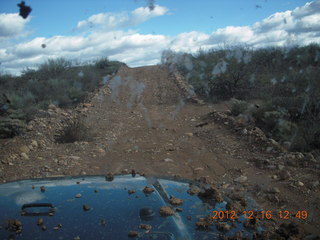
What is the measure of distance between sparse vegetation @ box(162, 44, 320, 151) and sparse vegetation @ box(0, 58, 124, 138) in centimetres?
574

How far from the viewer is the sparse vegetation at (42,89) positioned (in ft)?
32.3

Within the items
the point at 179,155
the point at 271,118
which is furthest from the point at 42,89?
the point at 271,118

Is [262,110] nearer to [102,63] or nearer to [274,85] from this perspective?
[274,85]

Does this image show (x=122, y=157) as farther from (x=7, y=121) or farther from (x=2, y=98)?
(x=2, y=98)

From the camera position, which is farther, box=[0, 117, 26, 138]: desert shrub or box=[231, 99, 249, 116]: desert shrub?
box=[231, 99, 249, 116]: desert shrub

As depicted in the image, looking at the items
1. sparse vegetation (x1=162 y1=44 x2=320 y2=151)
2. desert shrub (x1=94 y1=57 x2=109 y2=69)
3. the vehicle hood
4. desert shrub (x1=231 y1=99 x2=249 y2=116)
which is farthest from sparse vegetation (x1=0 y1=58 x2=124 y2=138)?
the vehicle hood

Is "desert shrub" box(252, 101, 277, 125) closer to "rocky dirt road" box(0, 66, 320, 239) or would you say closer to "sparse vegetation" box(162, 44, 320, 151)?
"sparse vegetation" box(162, 44, 320, 151)

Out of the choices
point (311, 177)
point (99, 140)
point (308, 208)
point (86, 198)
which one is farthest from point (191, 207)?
point (99, 140)

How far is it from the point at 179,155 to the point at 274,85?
27.0 ft

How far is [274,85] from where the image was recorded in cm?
1370

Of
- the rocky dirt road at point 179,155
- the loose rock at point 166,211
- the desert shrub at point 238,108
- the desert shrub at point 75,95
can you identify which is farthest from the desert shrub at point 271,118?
the desert shrub at point 75,95

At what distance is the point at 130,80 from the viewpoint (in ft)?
67.1

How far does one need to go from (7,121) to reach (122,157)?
12.3ft

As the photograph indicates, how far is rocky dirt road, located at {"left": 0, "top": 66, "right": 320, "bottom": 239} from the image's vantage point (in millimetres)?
4844
